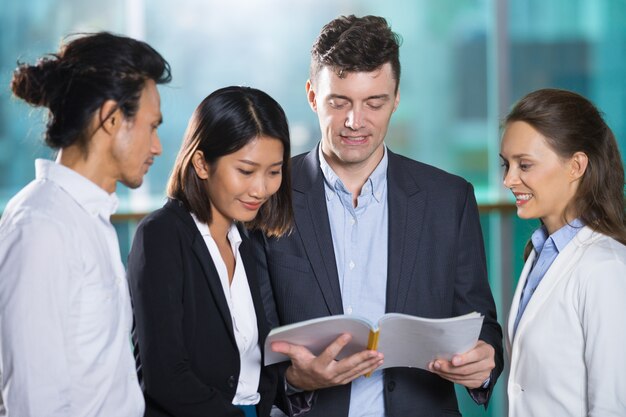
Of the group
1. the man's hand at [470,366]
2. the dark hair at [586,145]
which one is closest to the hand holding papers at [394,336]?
the man's hand at [470,366]

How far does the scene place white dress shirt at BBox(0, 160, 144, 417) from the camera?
1.38 metres

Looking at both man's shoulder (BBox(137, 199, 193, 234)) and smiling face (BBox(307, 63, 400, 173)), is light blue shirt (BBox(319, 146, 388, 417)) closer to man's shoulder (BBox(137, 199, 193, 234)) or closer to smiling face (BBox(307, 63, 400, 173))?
→ smiling face (BBox(307, 63, 400, 173))

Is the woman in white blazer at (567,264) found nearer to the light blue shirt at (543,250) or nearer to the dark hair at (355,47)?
the light blue shirt at (543,250)

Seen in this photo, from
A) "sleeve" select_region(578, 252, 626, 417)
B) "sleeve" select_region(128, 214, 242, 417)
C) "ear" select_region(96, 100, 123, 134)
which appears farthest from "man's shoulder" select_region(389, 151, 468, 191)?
"ear" select_region(96, 100, 123, 134)

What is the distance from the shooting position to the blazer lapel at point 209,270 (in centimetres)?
175

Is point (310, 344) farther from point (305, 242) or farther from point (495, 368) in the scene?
point (495, 368)

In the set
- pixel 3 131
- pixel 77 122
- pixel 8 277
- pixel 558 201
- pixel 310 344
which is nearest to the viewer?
pixel 8 277

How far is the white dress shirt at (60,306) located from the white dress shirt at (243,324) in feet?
1.06

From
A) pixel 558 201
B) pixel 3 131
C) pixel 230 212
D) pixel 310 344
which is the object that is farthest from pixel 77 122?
pixel 3 131

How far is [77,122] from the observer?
150 centimetres

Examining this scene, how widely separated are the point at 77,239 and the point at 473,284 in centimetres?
107

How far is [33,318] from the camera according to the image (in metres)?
1.38

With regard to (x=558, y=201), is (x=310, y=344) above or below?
below

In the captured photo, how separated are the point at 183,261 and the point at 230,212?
196 mm
